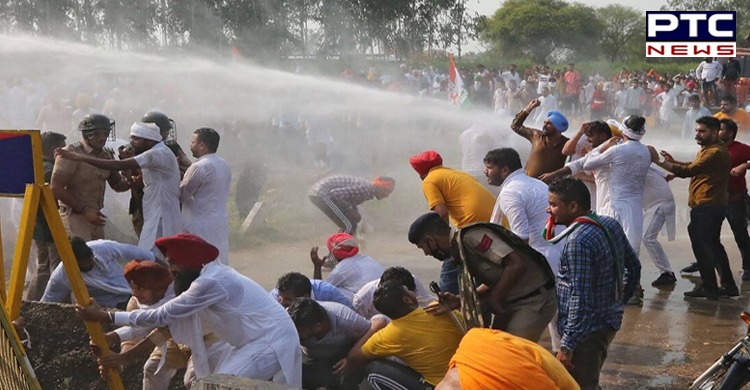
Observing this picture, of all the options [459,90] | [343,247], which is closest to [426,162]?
[343,247]

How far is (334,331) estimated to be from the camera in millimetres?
5988

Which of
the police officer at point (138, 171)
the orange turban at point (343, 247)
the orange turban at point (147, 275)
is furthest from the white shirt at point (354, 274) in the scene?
the police officer at point (138, 171)

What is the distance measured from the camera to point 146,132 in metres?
8.21

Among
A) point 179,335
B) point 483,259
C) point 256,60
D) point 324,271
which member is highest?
point 256,60

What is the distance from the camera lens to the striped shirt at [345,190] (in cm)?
1091

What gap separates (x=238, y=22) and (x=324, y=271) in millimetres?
16302

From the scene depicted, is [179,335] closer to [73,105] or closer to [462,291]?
[462,291]

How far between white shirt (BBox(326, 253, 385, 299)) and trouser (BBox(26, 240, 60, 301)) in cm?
243

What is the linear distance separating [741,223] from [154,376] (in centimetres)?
606

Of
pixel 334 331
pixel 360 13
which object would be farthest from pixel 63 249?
pixel 360 13

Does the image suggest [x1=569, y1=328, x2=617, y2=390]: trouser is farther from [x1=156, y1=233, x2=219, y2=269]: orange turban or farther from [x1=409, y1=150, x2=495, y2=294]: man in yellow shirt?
[x1=156, y1=233, x2=219, y2=269]: orange turban

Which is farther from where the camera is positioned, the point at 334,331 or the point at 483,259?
the point at 334,331

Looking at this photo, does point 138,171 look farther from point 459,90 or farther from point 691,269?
point 459,90

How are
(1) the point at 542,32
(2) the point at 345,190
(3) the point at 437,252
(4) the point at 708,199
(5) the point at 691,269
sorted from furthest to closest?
1. (1) the point at 542,32
2. (2) the point at 345,190
3. (5) the point at 691,269
4. (4) the point at 708,199
5. (3) the point at 437,252
